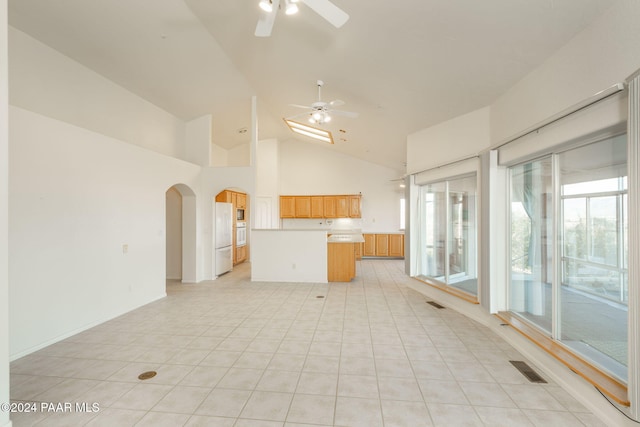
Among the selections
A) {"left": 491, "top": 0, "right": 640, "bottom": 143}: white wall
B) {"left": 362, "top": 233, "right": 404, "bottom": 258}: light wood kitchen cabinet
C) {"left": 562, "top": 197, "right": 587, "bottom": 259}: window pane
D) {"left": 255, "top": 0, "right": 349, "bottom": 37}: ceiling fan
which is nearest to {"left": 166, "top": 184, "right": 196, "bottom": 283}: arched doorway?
{"left": 255, "top": 0, "right": 349, "bottom": 37}: ceiling fan

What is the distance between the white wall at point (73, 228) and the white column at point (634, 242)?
16.7 ft

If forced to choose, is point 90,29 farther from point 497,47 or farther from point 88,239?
point 497,47

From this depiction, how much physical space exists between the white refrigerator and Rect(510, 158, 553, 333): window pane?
574 cm

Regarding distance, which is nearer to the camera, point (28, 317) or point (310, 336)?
point (28, 317)

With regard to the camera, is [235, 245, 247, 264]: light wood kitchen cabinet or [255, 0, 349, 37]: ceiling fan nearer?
[255, 0, 349, 37]: ceiling fan

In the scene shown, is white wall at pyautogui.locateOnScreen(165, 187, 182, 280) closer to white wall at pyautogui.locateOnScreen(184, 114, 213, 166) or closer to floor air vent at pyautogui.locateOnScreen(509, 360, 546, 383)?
white wall at pyautogui.locateOnScreen(184, 114, 213, 166)

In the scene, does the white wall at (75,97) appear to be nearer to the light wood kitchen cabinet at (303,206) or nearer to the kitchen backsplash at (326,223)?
the light wood kitchen cabinet at (303,206)

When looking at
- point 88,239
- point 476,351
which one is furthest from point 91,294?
point 476,351

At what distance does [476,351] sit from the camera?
3.00 meters

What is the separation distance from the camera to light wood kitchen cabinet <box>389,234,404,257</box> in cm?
937

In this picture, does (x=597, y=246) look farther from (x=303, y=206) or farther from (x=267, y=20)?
(x=303, y=206)

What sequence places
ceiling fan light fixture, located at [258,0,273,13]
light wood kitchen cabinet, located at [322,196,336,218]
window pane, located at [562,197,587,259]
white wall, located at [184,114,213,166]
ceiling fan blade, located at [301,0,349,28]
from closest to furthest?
ceiling fan blade, located at [301,0,349,28] < ceiling fan light fixture, located at [258,0,273,13] < window pane, located at [562,197,587,259] < white wall, located at [184,114,213,166] < light wood kitchen cabinet, located at [322,196,336,218]

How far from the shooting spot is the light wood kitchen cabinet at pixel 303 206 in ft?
31.9

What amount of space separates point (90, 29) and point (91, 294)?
340cm
